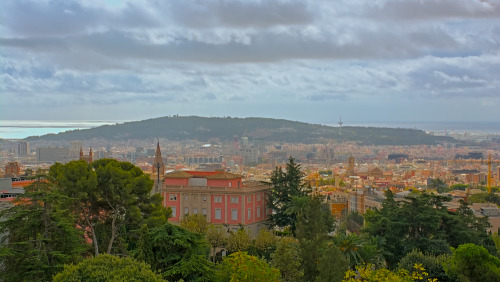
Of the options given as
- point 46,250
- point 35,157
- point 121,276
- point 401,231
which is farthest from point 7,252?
point 35,157

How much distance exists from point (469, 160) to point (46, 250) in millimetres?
169272

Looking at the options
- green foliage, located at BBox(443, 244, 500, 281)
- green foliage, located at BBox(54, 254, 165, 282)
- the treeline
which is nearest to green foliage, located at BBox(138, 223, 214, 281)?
the treeline

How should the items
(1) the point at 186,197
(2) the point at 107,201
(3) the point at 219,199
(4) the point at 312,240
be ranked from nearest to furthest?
(4) the point at 312,240
(2) the point at 107,201
(3) the point at 219,199
(1) the point at 186,197

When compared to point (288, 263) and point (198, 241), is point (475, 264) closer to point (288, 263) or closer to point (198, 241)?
point (288, 263)

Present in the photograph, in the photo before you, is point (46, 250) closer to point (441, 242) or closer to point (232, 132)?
point (441, 242)

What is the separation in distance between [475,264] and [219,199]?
20.0 metres

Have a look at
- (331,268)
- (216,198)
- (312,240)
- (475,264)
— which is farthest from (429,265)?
(216,198)

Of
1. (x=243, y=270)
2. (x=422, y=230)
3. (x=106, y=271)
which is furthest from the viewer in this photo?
(x=422, y=230)

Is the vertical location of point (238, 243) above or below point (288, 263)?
below

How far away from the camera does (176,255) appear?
1661 centimetres

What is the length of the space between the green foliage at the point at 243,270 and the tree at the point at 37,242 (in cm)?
374

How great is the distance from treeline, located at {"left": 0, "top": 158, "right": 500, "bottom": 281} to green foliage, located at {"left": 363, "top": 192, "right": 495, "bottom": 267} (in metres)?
0.04

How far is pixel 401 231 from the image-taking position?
26703 millimetres

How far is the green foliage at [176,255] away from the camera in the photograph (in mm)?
16297
